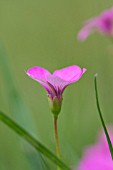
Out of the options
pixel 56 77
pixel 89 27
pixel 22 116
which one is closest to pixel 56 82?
pixel 56 77

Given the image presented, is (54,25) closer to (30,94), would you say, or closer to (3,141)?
(30,94)

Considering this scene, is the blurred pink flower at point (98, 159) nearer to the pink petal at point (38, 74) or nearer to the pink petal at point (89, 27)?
the pink petal at point (38, 74)

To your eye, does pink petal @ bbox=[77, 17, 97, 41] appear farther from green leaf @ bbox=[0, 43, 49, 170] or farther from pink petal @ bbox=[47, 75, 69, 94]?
pink petal @ bbox=[47, 75, 69, 94]

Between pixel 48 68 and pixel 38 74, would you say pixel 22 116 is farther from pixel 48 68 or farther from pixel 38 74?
pixel 48 68

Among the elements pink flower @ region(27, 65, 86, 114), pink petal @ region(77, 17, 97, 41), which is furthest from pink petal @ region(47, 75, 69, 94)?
pink petal @ region(77, 17, 97, 41)

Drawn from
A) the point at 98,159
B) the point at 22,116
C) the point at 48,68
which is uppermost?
the point at 98,159

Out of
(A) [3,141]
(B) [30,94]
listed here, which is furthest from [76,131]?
(B) [30,94]
